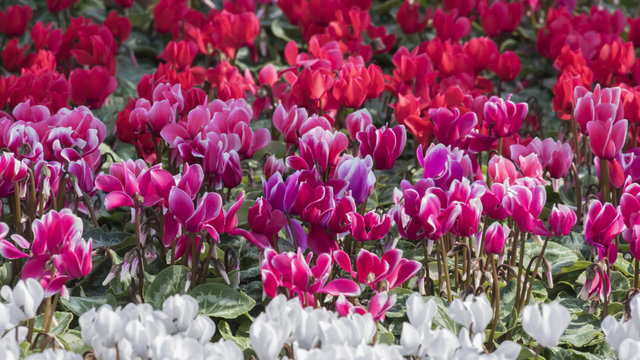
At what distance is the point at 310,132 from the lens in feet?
8.30

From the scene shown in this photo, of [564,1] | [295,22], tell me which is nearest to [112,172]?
[295,22]

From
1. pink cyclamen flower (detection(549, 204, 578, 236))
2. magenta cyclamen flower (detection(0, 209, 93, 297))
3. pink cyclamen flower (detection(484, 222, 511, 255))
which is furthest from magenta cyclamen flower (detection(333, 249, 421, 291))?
magenta cyclamen flower (detection(0, 209, 93, 297))

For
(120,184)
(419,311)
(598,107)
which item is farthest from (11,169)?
(598,107)

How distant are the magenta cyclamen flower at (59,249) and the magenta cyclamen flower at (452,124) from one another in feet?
3.72

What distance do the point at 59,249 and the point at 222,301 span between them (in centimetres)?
46

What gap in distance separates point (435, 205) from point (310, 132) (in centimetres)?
52

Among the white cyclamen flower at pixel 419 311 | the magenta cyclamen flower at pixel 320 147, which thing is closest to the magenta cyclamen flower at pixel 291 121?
the magenta cyclamen flower at pixel 320 147

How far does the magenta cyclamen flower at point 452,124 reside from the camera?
2.68 metres

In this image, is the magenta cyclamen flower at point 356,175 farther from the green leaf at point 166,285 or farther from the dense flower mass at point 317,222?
the green leaf at point 166,285

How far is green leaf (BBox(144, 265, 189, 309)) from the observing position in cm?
240

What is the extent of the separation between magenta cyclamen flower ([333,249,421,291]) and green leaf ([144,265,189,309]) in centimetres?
50

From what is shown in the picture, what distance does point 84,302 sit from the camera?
2359mm

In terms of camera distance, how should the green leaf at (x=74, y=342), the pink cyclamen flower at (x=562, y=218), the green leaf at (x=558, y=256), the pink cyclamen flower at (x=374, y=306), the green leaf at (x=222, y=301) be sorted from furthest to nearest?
the green leaf at (x=558, y=256)
the green leaf at (x=222, y=301)
the pink cyclamen flower at (x=562, y=218)
the green leaf at (x=74, y=342)
the pink cyclamen flower at (x=374, y=306)

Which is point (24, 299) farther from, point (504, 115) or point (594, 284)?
point (504, 115)
